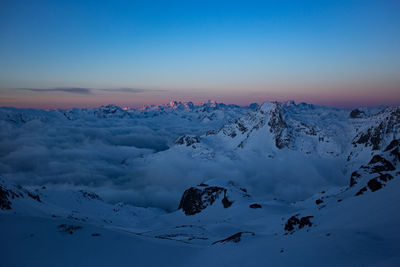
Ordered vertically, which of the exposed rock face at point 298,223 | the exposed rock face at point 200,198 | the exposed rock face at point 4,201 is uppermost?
the exposed rock face at point 298,223

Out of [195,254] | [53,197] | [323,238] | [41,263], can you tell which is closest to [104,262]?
[41,263]

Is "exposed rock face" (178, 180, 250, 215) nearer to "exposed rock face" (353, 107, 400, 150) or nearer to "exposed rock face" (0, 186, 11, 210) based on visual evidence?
"exposed rock face" (0, 186, 11, 210)

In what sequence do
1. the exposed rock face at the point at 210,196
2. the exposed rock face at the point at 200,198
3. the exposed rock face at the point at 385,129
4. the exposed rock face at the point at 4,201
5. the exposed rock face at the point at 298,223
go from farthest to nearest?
the exposed rock face at the point at 385,129
the exposed rock face at the point at 200,198
the exposed rock face at the point at 210,196
the exposed rock face at the point at 4,201
the exposed rock face at the point at 298,223

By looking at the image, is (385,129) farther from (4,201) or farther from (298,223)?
(4,201)

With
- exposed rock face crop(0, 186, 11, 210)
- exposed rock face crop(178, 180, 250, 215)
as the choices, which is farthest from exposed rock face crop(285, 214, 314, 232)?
exposed rock face crop(178, 180, 250, 215)

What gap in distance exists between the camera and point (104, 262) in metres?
18.3

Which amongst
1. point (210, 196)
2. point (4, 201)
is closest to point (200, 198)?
point (210, 196)

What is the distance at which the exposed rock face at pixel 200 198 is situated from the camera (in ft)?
279

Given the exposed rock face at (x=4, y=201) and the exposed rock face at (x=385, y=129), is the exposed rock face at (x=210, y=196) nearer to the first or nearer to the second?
the exposed rock face at (x=4, y=201)

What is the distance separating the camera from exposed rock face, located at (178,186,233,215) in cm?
8494

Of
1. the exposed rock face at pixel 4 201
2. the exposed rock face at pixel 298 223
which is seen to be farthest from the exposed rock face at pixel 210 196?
the exposed rock face at pixel 4 201

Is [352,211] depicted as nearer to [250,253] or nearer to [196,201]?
[250,253]

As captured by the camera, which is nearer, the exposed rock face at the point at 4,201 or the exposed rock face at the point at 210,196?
the exposed rock face at the point at 4,201

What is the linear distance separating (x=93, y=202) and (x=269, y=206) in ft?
276
